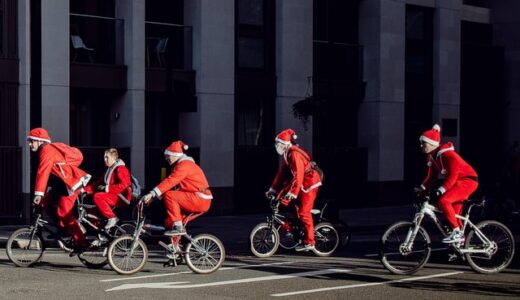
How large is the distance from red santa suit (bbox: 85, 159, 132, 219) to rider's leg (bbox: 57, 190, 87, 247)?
38 cm

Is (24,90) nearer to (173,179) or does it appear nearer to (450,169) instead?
(173,179)

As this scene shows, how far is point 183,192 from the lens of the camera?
532 inches

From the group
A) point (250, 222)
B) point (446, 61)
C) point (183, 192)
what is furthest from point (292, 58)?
point (183, 192)

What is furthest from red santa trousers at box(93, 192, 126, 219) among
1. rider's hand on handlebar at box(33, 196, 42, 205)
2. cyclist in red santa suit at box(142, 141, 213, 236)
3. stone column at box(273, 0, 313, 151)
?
stone column at box(273, 0, 313, 151)

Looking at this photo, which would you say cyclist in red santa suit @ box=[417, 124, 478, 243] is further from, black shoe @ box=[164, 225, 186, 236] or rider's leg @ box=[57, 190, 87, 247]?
rider's leg @ box=[57, 190, 87, 247]

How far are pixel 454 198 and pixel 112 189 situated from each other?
4687 millimetres

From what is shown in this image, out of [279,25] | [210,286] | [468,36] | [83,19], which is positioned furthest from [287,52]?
[210,286]

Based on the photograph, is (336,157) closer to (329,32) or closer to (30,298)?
(329,32)

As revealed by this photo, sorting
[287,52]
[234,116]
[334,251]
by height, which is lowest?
[334,251]

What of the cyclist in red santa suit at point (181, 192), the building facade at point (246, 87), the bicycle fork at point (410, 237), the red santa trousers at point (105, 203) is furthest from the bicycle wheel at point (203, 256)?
the building facade at point (246, 87)

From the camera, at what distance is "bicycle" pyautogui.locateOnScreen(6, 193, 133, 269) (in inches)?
547

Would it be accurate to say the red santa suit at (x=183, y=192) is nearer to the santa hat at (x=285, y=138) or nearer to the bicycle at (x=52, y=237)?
the bicycle at (x=52, y=237)

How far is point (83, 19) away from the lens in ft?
77.9

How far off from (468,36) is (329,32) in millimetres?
7656
